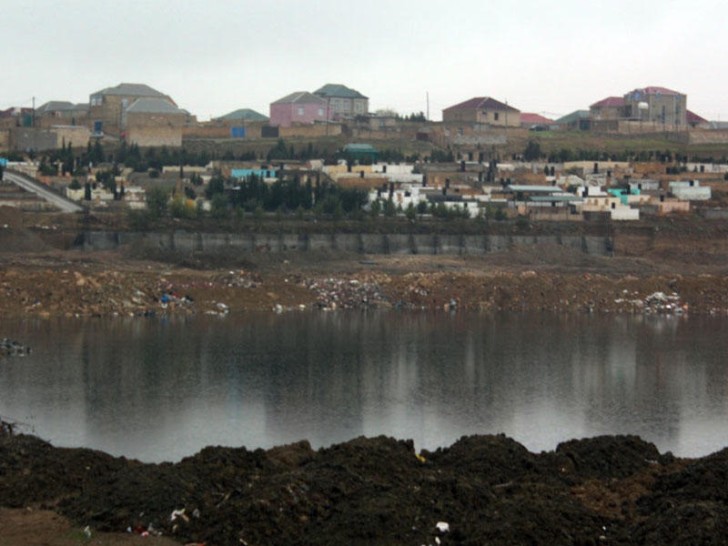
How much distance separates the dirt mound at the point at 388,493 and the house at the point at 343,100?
7399cm

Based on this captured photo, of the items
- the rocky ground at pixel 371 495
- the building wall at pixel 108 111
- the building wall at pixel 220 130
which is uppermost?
the building wall at pixel 108 111

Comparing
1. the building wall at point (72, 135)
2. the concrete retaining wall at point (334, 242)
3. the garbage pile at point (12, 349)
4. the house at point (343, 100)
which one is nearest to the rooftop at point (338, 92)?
the house at point (343, 100)

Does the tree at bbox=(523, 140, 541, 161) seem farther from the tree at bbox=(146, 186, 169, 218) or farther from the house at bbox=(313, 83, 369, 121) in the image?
the tree at bbox=(146, 186, 169, 218)

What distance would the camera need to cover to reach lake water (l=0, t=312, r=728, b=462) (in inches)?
836

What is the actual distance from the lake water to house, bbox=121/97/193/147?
131 feet

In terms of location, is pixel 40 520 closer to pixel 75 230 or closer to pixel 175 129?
pixel 75 230

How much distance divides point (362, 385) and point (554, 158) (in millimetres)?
51042

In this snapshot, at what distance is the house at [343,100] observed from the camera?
91.0m

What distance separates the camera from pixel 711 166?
239 feet

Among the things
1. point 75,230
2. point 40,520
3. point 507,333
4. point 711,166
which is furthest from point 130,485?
point 711,166

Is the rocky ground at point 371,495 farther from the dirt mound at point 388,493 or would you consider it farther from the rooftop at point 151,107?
the rooftop at point 151,107

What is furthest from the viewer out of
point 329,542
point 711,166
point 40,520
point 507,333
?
point 711,166

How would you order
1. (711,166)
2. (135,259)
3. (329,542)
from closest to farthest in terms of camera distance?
(329,542) < (135,259) < (711,166)

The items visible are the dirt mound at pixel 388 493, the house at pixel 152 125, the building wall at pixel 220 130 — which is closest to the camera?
the dirt mound at pixel 388 493
